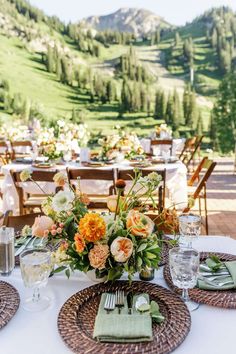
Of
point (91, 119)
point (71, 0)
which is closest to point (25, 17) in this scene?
point (71, 0)

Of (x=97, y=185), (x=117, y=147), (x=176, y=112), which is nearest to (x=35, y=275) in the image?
(x=97, y=185)

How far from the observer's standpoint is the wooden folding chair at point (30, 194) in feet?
10.4

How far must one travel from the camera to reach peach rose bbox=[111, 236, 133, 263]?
1.08 meters

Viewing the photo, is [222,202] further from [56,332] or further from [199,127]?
[199,127]

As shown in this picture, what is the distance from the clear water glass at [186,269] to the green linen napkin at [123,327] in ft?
0.51

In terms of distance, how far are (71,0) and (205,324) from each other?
22.9m

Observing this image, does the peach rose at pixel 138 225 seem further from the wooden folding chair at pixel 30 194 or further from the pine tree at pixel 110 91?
the pine tree at pixel 110 91

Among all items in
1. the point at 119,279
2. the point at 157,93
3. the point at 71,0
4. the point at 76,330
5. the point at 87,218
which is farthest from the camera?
the point at 71,0

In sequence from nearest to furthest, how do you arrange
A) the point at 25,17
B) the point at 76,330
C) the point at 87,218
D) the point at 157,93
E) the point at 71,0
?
the point at 76,330
the point at 87,218
the point at 157,93
the point at 25,17
the point at 71,0

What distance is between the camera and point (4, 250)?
132 cm

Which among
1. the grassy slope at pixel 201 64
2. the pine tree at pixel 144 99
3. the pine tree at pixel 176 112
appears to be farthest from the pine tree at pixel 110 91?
the grassy slope at pixel 201 64

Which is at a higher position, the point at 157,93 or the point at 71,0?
the point at 71,0

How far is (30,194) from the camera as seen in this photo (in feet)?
13.1

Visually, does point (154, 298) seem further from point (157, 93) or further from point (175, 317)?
point (157, 93)
